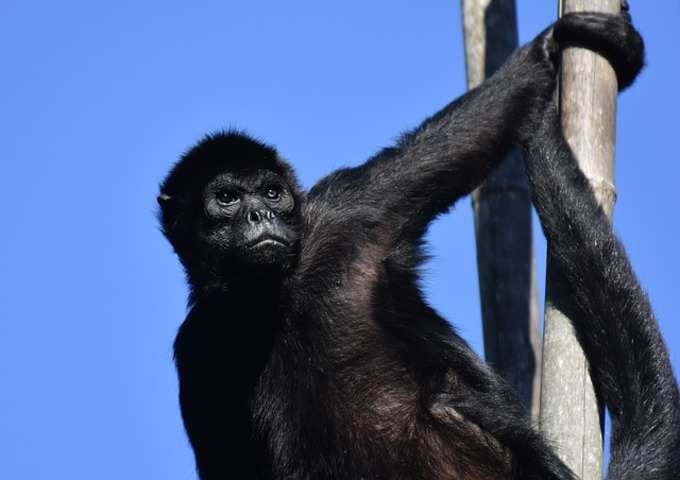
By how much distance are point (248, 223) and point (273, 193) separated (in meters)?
0.43

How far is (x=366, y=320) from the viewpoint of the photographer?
10344 millimetres

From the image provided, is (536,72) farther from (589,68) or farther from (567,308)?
(567,308)

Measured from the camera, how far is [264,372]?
10.3 metres

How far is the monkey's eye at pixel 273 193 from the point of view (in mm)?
10734

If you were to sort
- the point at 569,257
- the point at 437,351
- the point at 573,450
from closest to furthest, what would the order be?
the point at 573,450 → the point at 569,257 → the point at 437,351

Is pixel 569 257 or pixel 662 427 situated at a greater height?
pixel 569 257

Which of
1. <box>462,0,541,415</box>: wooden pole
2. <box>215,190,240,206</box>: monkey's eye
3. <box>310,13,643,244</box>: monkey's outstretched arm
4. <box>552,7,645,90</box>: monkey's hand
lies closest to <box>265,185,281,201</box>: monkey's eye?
<box>215,190,240,206</box>: monkey's eye

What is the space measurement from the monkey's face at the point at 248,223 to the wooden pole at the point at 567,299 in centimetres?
222

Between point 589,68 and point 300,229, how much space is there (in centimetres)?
272

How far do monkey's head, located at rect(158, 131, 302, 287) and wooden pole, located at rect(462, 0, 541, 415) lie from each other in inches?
96.5

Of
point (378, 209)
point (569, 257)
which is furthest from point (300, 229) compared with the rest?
point (569, 257)

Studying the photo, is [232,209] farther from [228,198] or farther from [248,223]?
[248,223]

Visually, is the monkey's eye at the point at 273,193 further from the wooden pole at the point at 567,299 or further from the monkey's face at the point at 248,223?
the wooden pole at the point at 567,299

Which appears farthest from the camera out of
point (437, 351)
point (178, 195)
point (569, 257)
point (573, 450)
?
point (178, 195)
